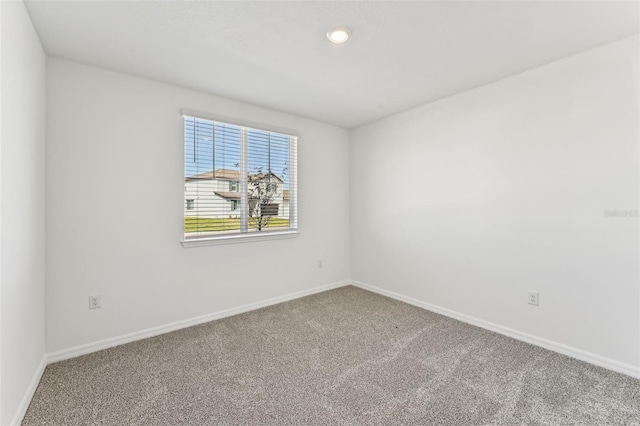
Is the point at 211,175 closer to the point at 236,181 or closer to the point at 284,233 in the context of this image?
the point at 236,181

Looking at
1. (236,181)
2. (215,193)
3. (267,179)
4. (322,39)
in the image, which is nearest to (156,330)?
(215,193)

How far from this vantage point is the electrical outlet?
2336 mm

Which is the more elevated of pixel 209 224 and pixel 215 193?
pixel 215 193

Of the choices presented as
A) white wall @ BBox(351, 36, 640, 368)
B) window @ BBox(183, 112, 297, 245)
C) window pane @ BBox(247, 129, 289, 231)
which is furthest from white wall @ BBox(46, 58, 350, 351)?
white wall @ BBox(351, 36, 640, 368)

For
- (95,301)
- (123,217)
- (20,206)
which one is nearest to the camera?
(20,206)

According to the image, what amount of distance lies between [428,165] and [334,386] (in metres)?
2.45

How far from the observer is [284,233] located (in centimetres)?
352

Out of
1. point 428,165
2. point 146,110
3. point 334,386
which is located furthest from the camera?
point 428,165

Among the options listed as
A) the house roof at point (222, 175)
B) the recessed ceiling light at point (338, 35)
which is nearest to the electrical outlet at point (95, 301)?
the house roof at point (222, 175)

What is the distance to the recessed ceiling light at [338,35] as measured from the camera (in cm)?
188

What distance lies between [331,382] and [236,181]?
2.22 meters

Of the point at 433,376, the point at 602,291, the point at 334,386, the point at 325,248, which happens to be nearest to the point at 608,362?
the point at 602,291

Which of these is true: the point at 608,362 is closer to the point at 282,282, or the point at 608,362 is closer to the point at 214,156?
the point at 282,282

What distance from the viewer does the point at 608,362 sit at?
6.77 feet
